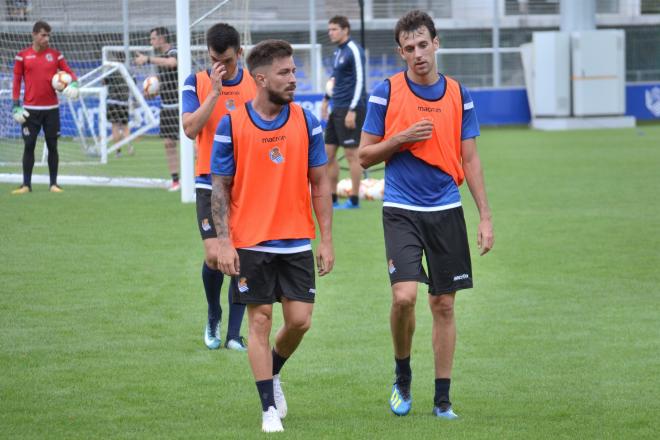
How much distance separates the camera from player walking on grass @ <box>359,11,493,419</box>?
5879 millimetres

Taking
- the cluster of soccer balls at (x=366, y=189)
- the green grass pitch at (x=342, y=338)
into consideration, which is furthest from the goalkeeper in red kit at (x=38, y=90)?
the cluster of soccer balls at (x=366, y=189)

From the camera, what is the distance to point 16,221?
44.5 ft

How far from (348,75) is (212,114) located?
7.39m

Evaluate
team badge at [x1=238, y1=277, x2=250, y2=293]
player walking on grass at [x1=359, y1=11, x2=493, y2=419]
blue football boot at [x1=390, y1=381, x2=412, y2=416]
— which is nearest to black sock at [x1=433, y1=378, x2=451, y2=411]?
player walking on grass at [x1=359, y1=11, x2=493, y2=419]

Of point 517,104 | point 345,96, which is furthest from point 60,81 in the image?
point 517,104

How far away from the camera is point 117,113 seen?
22281 mm

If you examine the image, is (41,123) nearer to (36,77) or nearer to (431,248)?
(36,77)

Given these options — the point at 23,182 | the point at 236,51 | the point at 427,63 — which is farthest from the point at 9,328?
the point at 23,182

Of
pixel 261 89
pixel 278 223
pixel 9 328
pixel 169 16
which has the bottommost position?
pixel 9 328

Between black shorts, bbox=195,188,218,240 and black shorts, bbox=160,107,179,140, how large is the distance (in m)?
9.37

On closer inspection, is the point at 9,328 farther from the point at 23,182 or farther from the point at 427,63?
the point at 23,182

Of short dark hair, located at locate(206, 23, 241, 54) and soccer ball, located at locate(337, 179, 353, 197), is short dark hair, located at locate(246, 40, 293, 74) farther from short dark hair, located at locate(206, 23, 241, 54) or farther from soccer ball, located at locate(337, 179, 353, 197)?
soccer ball, located at locate(337, 179, 353, 197)

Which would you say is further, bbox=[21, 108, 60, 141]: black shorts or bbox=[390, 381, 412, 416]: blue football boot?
bbox=[21, 108, 60, 141]: black shorts

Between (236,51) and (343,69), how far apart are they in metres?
7.52
